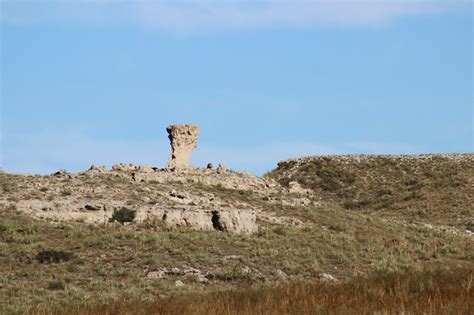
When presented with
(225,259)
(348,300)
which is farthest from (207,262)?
(348,300)

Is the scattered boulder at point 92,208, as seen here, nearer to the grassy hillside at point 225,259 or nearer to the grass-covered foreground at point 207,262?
the grassy hillside at point 225,259

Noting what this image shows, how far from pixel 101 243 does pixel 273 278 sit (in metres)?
8.62

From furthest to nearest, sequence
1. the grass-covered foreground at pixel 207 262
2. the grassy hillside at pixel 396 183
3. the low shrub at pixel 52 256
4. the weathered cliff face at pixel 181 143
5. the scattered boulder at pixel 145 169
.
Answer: the grassy hillside at pixel 396 183 < the weathered cliff face at pixel 181 143 < the scattered boulder at pixel 145 169 < the low shrub at pixel 52 256 < the grass-covered foreground at pixel 207 262

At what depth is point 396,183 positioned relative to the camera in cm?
7850

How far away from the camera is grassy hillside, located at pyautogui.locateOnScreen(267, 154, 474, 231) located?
66.1 metres

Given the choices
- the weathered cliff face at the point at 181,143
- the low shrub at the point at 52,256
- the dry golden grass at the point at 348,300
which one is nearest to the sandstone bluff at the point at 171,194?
the weathered cliff face at the point at 181,143

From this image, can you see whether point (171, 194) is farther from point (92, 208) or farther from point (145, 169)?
point (145, 169)

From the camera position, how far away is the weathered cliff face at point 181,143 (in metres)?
53.4

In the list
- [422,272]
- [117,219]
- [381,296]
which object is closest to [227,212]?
[117,219]

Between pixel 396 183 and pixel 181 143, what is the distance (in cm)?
3155

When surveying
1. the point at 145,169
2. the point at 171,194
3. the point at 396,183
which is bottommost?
the point at 171,194

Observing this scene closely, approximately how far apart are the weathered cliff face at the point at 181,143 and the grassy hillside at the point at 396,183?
65.5 ft

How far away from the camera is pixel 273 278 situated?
28750 millimetres

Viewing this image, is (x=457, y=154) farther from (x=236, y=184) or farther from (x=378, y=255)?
(x=378, y=255)
